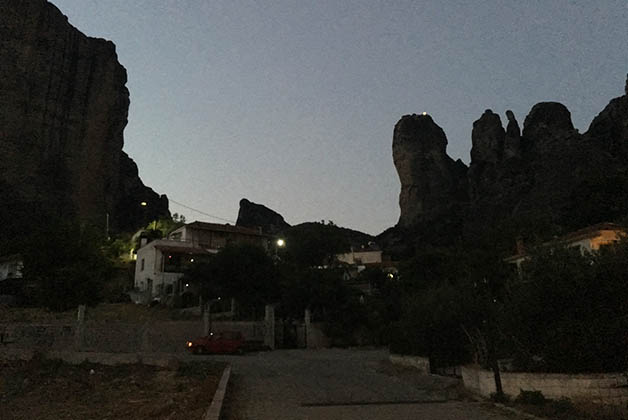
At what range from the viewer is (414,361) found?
17422 mm

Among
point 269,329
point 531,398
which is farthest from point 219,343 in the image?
point 531,398

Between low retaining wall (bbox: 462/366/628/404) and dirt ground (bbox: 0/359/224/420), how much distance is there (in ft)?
20.9

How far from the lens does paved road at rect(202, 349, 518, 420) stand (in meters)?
9.51

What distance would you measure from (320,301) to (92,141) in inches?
2298

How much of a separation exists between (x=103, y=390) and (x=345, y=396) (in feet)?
25.0

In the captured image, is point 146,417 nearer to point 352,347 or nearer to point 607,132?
point 352,347

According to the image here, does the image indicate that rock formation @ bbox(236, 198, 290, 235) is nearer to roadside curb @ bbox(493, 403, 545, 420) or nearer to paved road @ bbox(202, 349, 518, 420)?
paved road @ bbox(202, 349, 518, 420)

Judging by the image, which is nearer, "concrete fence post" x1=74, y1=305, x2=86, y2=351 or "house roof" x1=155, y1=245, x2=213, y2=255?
"concrete fence post" x1=74, y1=305, x2=86, y2=351

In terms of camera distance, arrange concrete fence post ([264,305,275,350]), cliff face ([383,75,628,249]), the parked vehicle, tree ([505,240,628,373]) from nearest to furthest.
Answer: tree ([505,240,628,373])
the parked vehicle
concrete fence post ([264,305,275,350])
cliff face ([383,75,628,249])

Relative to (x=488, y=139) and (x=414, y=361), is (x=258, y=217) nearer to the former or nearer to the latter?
(x=488, y=139)

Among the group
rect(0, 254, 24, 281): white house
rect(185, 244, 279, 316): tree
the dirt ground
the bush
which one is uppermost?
rect(0, 254, 24, 281): white house

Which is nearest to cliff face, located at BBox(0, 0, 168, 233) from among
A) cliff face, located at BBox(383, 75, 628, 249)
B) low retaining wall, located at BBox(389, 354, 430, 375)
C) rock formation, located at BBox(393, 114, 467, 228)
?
rock formation, located at BBox(393, 114, 467, 228)

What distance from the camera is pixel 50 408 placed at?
12.5m

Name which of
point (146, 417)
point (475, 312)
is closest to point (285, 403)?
point (146, 417)
